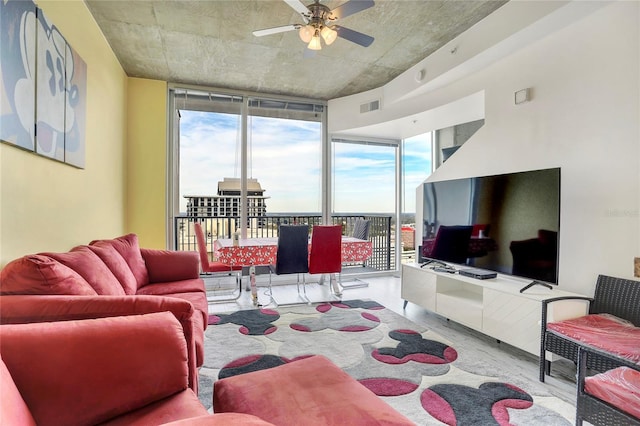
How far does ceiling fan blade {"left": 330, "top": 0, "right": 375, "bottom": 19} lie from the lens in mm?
2268

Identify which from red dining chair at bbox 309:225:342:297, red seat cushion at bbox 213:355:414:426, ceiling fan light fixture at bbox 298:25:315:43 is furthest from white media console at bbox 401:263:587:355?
ceiling fan light fixture at bbox 298:25:315:43

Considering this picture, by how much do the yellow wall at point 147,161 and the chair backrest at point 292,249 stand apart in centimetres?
170

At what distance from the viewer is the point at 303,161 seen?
5.19 meters

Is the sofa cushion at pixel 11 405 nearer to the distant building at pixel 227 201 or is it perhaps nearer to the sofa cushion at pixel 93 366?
the sofa cushion at pixel 93 366

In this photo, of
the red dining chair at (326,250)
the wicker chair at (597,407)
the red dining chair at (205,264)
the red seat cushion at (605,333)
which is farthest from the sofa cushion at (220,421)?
the red dining chair at (205,264)

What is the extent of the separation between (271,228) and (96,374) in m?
4.31

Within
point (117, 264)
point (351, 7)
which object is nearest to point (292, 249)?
point (117, 264)

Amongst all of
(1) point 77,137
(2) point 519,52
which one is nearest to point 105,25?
(1) point 77,137

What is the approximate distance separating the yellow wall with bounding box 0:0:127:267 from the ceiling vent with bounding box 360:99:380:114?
2.85 meters

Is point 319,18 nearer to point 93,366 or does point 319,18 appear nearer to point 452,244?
point 452,244

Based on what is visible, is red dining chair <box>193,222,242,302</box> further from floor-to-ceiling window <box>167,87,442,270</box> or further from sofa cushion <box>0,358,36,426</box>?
sofa cushion <box>0,358,36,426</box>

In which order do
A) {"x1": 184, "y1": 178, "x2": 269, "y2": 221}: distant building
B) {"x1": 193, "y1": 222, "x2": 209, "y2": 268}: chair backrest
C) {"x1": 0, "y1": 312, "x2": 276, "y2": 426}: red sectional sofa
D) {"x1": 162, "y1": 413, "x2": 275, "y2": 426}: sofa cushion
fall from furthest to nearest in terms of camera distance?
{"x1": 184, "y1": 178, "x2": 269, "y2": 221}: distant building
{"x1": 193, "y1": 222, "x2": 209, "y2": 268}: chair backrest
{"x1": 0, "y1": 312, "x2": 276, "y2": 426}: red sectional sofa
{"x1": 162, "y1": 413, "x2": 275, "y2": 426}: sofa cushion

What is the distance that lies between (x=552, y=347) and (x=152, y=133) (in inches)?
189

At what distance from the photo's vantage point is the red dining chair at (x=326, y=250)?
4.02 metres
